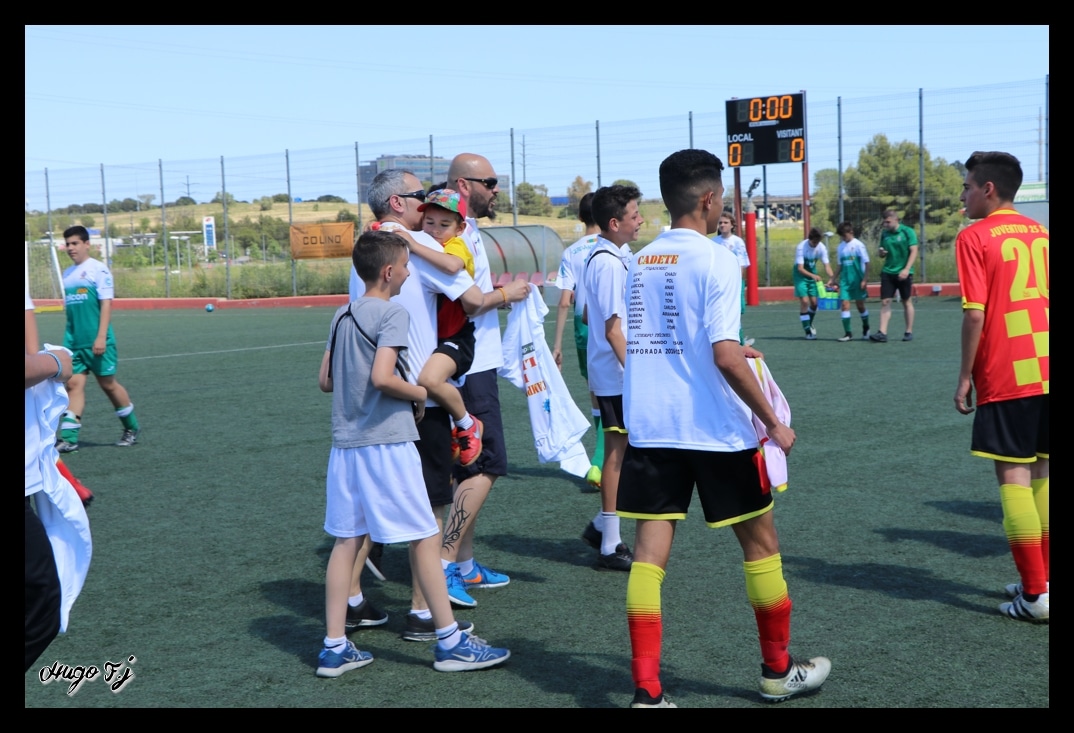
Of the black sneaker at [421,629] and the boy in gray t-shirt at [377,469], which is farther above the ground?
the boy in gray t-shirt at [377,469]

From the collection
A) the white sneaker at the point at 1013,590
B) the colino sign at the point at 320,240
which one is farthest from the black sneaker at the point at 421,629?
the colino sign at the point at 320,240

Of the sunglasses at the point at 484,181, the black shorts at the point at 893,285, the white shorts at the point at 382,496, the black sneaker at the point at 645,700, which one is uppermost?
the sunglasses at the point at 484,181

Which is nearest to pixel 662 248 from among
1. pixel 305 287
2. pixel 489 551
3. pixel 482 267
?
pixel 482 267

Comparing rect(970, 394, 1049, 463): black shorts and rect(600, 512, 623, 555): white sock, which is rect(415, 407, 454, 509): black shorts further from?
rect(970, 394, 1049, 463): black shorts

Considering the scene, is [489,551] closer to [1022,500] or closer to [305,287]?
[1022,500]

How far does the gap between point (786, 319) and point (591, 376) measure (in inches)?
647

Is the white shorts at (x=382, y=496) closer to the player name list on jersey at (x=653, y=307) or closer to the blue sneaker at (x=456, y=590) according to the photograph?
the blue sneaker at (x=456, y=590)

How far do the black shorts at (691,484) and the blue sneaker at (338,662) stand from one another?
1.26m

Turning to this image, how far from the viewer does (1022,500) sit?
4574 mm

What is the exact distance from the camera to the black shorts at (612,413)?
18.5ft

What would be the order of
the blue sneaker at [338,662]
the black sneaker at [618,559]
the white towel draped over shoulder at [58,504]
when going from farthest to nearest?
1. the black sneaker at [618,559]
2. the blue sneaker at [338,662]
3. the white towel draped over shoulder at [58,504]

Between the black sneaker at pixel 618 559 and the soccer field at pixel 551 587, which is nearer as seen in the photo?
the soccer field at pixel 551 587

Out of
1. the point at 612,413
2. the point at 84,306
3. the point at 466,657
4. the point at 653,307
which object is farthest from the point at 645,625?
the point at 84,306

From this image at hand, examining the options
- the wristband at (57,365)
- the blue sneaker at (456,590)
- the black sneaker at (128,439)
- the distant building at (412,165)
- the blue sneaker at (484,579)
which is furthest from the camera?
the distant building at (412,165)
